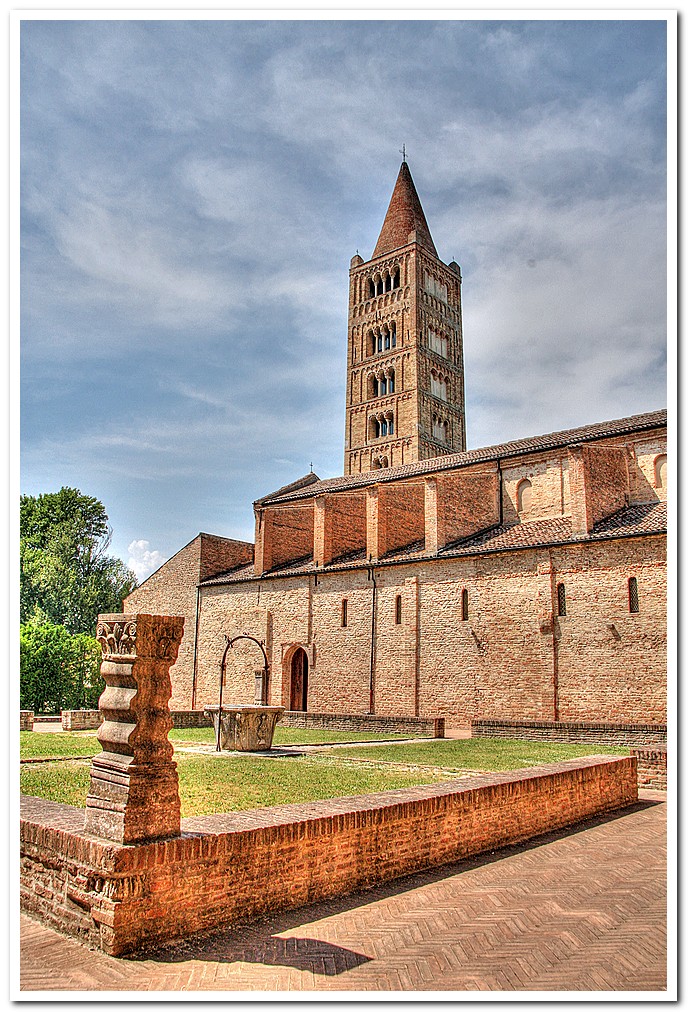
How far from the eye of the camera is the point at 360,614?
24984mm

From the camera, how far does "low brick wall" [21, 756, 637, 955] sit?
4.36 meters

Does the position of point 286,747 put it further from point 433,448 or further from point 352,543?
point 433,448

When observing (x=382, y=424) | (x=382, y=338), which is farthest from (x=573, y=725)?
(x=382, y=338)

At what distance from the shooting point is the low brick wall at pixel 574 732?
1571cm

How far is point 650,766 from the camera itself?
1223cm

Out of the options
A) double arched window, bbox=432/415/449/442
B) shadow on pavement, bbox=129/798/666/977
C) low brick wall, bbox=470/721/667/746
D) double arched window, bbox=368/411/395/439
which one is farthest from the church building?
shadow on pavement, bbox=129/798/666/977

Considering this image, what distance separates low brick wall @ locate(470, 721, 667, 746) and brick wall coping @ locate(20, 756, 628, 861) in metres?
8.95

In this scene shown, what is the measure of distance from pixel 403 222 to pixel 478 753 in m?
43.3

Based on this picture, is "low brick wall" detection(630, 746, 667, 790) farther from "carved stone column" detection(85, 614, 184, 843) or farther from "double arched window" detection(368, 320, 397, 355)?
"double arched window" detection(368, 320, 397, 355)

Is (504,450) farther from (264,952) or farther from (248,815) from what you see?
(264,952)
